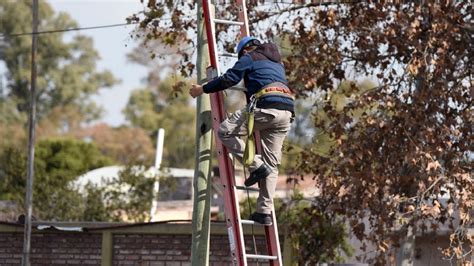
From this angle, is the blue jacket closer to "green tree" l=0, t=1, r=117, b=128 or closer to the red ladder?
the red ladder

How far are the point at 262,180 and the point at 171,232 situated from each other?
5317 millimetres

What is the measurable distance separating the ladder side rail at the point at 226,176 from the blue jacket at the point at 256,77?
33 centimetres

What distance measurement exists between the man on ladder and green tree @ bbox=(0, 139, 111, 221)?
1719 cm

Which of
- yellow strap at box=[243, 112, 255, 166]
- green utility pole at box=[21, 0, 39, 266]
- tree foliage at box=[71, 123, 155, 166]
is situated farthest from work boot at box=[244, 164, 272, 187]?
tree foliage at box=[71, 123, 155, 166]

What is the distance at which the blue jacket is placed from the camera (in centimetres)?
909

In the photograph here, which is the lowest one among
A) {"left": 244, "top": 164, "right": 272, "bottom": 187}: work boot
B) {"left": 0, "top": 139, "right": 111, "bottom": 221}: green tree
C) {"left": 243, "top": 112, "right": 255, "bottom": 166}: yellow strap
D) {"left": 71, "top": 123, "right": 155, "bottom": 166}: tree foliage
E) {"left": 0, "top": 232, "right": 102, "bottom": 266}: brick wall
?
{"left": 244, "top": 164, "right": 272, "bottom": 187}: work boot

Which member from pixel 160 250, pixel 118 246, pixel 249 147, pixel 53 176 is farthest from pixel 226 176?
pixel 53 176

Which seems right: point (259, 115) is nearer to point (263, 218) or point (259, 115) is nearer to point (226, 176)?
point (226, 176)

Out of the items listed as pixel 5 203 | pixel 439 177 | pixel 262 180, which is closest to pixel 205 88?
pixel 262 180

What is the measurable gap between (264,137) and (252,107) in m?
0.34

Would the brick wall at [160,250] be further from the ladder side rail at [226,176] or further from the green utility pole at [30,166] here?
the ladder side rail at [226,176]

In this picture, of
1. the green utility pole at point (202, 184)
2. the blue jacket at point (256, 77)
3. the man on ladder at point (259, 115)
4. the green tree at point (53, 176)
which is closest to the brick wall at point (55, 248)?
the green utility pole at point (202, 184)

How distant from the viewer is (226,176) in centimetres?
931

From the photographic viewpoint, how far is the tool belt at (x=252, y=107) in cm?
907
